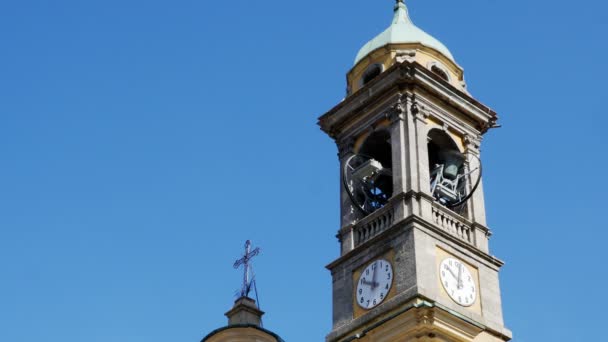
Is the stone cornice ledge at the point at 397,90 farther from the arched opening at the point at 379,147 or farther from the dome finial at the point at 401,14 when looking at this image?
the dome finial at the point at 401,14

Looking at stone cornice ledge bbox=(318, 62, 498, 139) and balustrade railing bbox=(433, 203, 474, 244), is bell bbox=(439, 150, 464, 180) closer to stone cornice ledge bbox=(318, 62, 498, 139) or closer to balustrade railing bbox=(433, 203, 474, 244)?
stone cornice ledge bbox=(318, 62, 498, 139)

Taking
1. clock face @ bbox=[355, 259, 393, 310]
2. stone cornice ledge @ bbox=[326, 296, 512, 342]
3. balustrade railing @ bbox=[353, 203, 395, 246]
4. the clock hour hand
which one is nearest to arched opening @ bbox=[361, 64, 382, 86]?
balustrade railing @ bbox=[353, 203, 395, 246]

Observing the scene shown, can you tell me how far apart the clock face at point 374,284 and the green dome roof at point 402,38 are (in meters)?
6.40

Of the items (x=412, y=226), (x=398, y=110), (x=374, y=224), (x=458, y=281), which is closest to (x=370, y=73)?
(x=398, y=110)

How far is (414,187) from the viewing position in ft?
102

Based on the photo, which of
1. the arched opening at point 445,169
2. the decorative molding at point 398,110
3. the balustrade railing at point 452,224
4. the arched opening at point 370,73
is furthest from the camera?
the arched opening at point 370,73

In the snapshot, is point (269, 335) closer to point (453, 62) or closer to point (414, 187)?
point (414, 187)

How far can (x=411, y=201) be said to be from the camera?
30922 mm

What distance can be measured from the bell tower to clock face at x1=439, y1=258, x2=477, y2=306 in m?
0.03

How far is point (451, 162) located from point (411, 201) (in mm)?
2966

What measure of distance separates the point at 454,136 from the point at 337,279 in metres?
4.66

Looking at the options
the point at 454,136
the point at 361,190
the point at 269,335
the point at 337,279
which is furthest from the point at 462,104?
the point at 269,335

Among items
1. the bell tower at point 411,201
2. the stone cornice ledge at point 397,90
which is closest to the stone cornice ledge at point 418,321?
the bell tower at point 411,201

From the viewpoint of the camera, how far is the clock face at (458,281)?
30.3 meters
